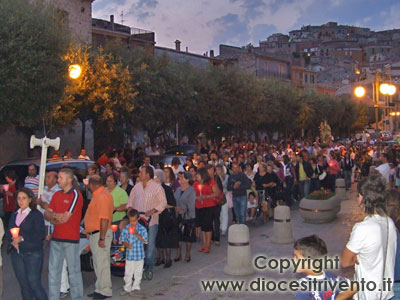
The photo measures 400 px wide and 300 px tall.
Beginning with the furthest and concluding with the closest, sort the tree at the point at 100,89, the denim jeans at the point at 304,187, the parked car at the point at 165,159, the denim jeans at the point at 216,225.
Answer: the tree at the point at 100,89 → the parked car at the point at 165,159 → the denim jeans at the point at 304,187 → the denim jeans at the point at 216,225

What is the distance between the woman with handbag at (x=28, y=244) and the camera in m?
6.59

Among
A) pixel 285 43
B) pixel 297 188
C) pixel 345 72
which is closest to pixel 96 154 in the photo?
pixel 297 188

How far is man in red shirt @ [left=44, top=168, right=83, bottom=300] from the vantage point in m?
6.84

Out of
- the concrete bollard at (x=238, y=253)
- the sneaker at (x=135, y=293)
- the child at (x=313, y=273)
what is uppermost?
the child at (x=313, y=273)

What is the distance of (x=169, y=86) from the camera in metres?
26.7

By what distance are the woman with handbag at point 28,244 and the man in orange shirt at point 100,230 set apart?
2.89 ft

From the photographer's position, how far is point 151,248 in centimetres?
857

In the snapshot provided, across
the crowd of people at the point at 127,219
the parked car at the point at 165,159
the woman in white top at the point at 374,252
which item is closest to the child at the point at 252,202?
the crowd of people at the point at 127,219

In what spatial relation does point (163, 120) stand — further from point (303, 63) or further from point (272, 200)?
point (303, 63)

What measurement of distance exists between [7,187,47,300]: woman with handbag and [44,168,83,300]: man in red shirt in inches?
7.8

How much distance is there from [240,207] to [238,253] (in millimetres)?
3820

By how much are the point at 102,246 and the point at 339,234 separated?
269 inches

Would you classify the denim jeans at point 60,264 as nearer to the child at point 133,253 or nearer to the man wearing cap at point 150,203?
the child at point 133,253

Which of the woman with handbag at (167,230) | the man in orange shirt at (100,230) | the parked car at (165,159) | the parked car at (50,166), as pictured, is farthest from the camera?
the parked car at (165,159)
